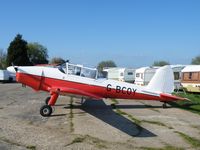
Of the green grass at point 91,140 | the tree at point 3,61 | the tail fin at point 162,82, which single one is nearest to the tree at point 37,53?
the tree at point 3,61

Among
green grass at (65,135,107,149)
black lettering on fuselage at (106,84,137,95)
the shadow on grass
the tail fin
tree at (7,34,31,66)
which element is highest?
tree at (7,34,31,66)

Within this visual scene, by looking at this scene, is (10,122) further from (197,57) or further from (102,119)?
(197,57)

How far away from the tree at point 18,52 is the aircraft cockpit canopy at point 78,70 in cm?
6014

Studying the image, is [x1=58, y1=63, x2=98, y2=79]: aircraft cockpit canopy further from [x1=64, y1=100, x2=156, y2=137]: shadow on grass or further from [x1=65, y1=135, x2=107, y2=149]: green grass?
[x1=65, y1=135, x2=107, y2=149]: green grass

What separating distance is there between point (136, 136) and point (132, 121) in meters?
2.58

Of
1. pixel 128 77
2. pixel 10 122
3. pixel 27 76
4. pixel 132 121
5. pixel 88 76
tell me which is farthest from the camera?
pixel 128 77

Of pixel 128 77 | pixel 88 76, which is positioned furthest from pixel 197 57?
pixel 88 76

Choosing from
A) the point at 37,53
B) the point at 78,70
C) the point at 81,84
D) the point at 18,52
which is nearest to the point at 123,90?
the point at 81,84

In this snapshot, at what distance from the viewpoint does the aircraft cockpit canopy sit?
14.5 metres

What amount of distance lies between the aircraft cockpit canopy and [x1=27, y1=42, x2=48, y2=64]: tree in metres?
78.8

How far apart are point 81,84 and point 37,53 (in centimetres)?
8689

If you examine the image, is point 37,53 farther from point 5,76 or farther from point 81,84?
point 81,84

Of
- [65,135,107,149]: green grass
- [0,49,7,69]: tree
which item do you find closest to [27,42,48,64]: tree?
[0,49,7,69]: tree

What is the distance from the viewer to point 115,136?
29.8 feet
